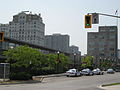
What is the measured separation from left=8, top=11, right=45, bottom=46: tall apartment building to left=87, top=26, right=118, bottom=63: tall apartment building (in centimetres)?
2955

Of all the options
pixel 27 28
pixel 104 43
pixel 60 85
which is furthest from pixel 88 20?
pixel 104 43

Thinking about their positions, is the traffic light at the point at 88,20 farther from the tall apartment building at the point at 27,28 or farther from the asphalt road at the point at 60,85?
the tall apartment building at the point at 27,28

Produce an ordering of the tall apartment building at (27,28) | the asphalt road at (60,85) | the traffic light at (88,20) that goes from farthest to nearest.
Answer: the tall apartment building at (27,28), the asphalt road at (60,85), the traffic light at (88,20)

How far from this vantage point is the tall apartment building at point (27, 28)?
15838 centimetres

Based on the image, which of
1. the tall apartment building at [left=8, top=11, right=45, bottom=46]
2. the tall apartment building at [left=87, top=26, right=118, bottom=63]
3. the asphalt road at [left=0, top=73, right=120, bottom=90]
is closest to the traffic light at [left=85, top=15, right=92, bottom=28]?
the asphalt road at [left=0, top=73, right=120, bottom=90]

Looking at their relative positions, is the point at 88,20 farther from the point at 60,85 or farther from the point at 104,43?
the point at 104,43

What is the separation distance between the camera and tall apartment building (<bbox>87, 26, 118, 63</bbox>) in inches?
6407

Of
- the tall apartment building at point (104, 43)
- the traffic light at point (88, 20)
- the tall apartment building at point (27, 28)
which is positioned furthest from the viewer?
the tall apartment building at point (104, 43)

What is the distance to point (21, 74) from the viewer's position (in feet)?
116

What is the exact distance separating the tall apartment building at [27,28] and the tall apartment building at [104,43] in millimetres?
A: 29555

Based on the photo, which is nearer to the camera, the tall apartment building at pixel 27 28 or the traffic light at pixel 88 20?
the traffic light at pixel 88 20

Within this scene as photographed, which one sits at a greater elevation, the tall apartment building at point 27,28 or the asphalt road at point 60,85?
the tall apartment building at point 27,28

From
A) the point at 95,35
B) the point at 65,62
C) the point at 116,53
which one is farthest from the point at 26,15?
the point at 65,62

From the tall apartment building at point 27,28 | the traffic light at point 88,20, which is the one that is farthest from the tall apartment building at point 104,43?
the traffic light at point 88,20
